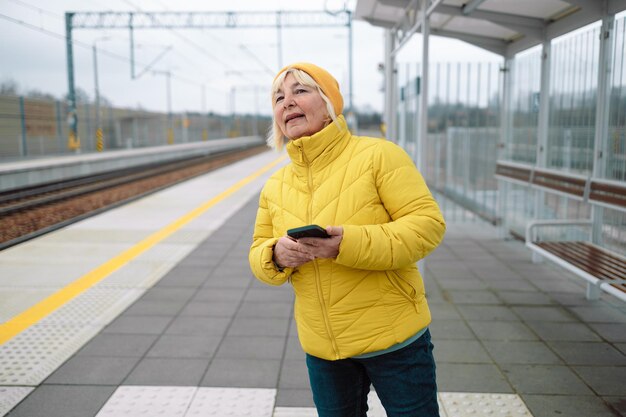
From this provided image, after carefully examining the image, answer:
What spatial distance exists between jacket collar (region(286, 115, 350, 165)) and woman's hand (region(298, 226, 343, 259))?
12.1 inches

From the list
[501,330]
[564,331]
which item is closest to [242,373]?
[501,330]

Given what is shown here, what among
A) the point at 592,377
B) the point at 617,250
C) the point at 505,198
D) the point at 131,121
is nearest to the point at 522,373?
the point at 592,377

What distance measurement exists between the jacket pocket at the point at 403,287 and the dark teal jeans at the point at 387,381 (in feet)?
0.47

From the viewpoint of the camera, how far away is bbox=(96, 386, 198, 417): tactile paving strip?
3.06 metres

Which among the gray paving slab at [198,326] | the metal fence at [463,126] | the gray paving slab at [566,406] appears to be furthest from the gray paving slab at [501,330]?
the metal fence at [463,126]

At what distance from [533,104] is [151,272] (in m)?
4.80

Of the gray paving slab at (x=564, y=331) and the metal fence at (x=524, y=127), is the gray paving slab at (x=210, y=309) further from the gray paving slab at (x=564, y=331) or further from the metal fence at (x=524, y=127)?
the gray paving slab at (x=564, y=331)

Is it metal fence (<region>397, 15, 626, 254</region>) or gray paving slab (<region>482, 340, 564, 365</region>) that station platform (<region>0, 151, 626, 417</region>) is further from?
metal fence (<region>397, 15, 626, 254</region>)

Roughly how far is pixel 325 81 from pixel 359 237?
55 centimetres

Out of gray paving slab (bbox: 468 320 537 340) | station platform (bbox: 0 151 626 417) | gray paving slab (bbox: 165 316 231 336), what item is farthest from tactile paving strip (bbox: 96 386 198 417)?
gray paving slab (bbox: 468 320 537 340)

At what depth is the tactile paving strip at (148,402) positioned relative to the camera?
3064mm

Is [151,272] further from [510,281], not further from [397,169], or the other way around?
[397,169]

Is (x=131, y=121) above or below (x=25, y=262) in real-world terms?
above

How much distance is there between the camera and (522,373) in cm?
349
